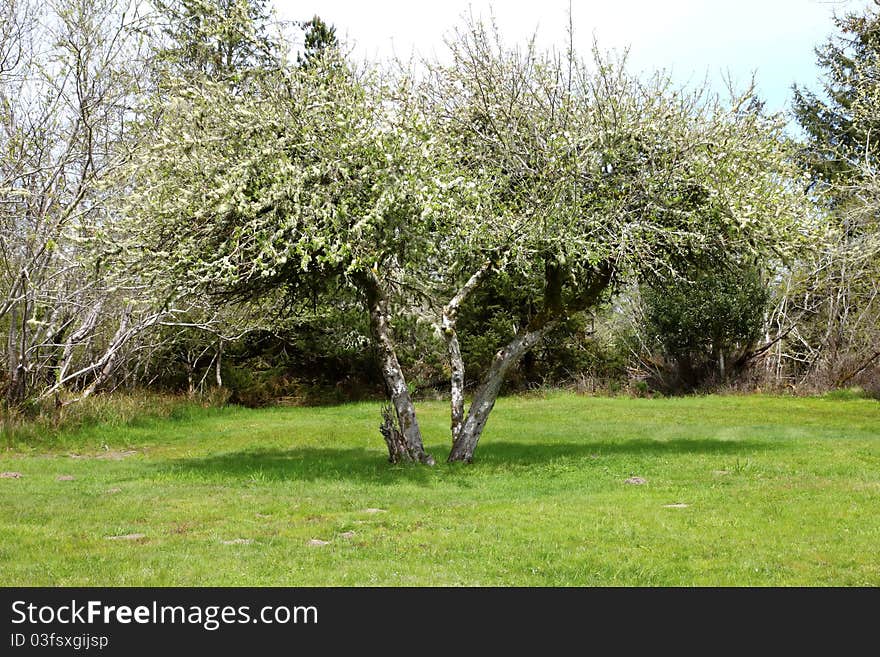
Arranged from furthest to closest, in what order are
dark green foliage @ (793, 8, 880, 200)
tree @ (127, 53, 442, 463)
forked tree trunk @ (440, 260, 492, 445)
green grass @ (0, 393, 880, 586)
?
dark green foliage @ (793, 8, 880, 200) → forked tree trunk @ (440, 260, 492, 445) → tree @ (127, 53, 442, 463) → green grass @ (0, 393, 880, 586)

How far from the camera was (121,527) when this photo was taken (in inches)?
421

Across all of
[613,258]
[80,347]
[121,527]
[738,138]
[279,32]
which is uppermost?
[279,32]

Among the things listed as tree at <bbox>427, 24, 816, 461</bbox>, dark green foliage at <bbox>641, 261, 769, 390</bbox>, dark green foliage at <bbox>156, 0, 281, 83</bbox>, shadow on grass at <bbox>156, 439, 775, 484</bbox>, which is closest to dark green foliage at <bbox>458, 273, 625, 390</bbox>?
dark green foliage at <bbox>641, 261, 769, 390</bbox>

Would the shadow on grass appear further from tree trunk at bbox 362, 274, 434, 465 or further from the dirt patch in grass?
the dirt patch in grass

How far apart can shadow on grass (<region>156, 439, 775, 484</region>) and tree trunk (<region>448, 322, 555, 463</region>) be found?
1.26ft

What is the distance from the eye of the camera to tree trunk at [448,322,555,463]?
644 inches

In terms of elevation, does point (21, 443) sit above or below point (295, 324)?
below

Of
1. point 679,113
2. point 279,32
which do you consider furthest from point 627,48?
point 279,32

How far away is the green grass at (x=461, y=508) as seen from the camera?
27.3ft

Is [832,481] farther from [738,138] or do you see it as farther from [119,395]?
[119,395]

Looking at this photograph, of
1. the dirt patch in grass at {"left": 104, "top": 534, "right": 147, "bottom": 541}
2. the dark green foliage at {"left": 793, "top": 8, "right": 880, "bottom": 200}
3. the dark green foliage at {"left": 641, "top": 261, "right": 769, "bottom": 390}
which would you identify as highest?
the dark green foliage at {"left": 793, "top": 8, "right": 880, "bottom": 200}

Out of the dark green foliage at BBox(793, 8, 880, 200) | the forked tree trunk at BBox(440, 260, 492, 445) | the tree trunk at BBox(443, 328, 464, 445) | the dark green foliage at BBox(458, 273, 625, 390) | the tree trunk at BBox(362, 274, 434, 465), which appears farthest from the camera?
the dark green foliage at BBox(793, 8, 880, 200)

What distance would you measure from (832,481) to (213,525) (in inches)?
363

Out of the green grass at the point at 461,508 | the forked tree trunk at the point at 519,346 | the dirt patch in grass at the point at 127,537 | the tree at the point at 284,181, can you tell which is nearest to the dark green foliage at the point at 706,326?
the green grass at the point at 461,508
